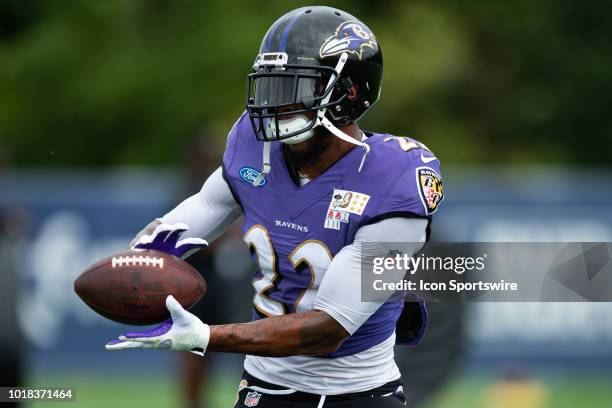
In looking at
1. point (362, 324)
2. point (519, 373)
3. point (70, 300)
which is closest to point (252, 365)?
point (362, 324)

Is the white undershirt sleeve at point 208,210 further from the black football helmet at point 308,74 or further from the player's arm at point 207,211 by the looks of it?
the black football helmet at point 308,74

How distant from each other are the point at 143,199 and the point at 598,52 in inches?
402

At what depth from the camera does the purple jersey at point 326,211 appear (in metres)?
4.03

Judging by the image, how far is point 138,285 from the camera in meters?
3.95

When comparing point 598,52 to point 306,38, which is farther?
point 598,52

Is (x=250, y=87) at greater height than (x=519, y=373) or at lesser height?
greater

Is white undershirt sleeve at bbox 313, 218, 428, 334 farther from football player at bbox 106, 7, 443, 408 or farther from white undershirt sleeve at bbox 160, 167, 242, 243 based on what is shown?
white undershirt sleeve at bbox 160, 167, 242, 243

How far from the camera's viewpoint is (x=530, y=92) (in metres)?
18.7

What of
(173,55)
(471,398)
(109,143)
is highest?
(173,55)

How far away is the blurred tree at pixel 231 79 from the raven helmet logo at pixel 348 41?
12259 mm

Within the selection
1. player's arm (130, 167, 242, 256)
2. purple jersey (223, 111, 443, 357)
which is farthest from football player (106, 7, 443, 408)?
player's arm (130, 167, 242, 256)

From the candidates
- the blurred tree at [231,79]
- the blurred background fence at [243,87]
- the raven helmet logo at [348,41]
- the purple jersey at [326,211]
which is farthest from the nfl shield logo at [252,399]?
the blurred tree at [231,79]

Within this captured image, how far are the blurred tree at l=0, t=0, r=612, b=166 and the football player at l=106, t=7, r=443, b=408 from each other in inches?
485

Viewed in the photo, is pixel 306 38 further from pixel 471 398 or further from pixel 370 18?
pixel 370 18
